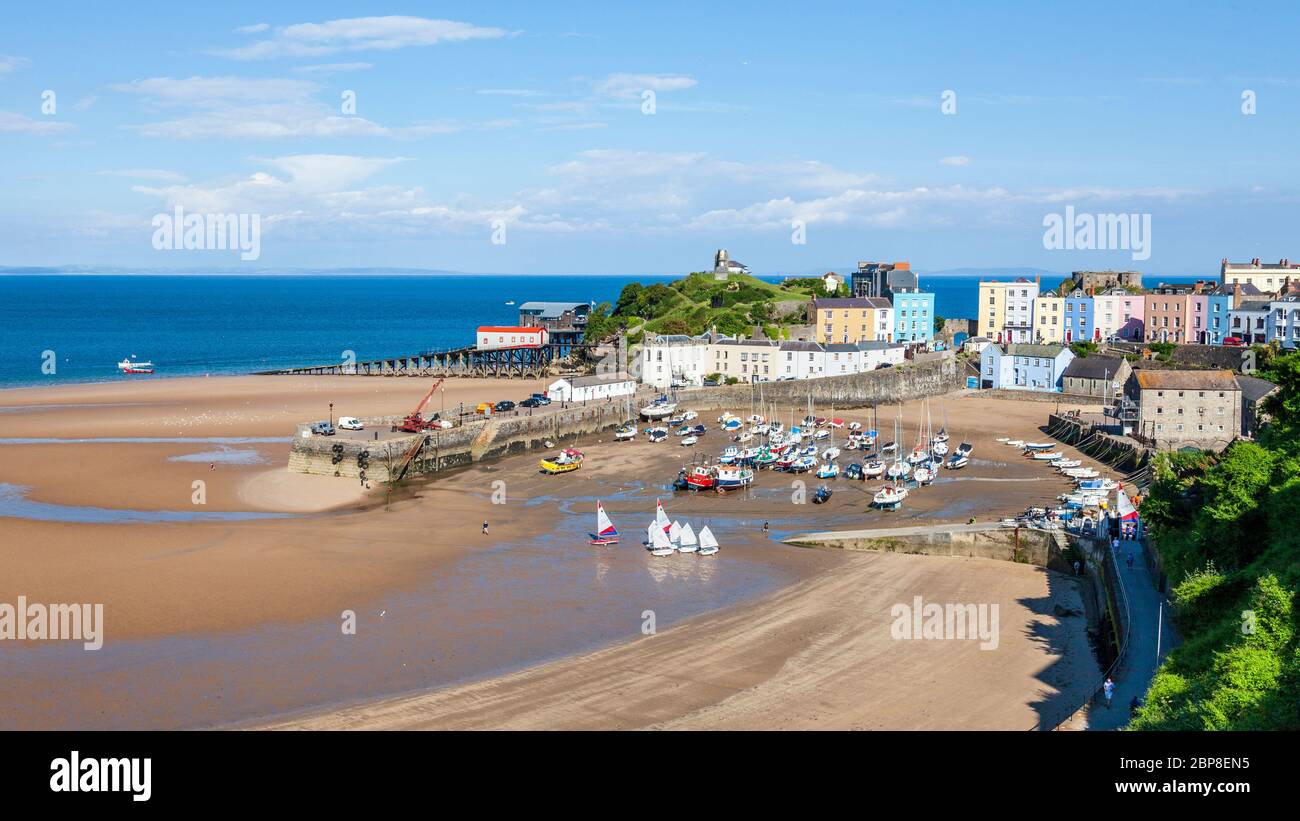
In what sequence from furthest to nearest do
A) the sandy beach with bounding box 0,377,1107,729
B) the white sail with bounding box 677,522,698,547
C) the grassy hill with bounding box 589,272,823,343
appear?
the grassy hill with bounding box 589,272,823,343
the white sail with bounding box 677,522,698,547
the sandy beach with bounding box 0,377,1107,729

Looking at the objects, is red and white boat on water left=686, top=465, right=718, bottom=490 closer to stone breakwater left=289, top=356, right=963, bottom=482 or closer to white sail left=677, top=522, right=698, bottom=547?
white sail left=677, top=522, right=698, bottom=547

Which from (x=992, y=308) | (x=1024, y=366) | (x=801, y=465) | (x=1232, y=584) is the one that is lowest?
(x=801, y=465)

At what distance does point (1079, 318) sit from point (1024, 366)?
13729 mm

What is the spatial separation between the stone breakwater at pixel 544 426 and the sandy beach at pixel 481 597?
4.31 feet

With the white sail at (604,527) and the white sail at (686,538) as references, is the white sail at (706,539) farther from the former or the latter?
the white sail at (604,527)

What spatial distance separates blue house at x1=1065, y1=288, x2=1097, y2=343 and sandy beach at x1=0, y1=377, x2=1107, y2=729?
35.4 metres

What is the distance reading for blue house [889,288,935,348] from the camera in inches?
3307

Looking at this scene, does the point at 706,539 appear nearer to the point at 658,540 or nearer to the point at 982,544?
the point at 658,540

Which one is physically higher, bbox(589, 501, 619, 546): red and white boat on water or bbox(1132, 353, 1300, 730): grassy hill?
bbox(1132, 353, 1300, 730): grassy hill

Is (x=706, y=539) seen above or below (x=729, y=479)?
below

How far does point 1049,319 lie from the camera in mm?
79562

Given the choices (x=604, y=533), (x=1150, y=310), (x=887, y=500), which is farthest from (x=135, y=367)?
(x=1150, y=310)

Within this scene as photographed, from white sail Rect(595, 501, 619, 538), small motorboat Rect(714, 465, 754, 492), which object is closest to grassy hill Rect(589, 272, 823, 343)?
small motorboat Rect(714, 465, 754, 492)
